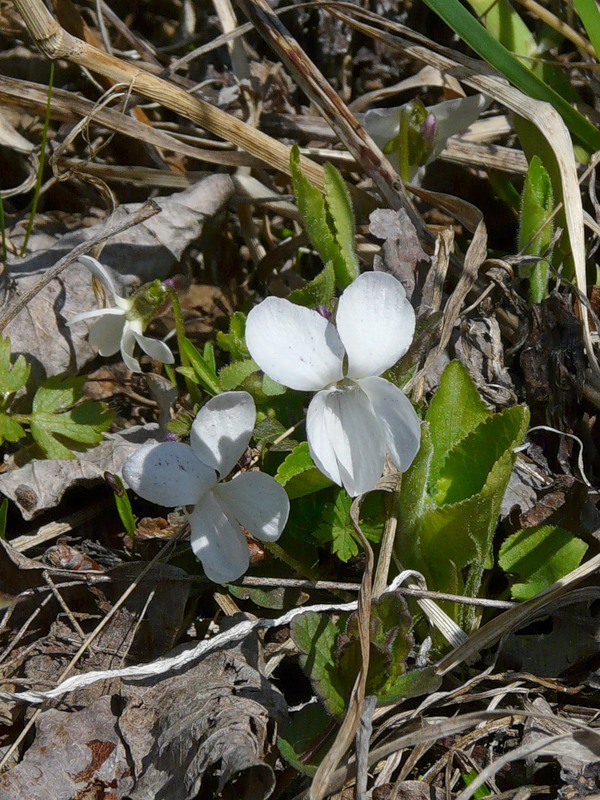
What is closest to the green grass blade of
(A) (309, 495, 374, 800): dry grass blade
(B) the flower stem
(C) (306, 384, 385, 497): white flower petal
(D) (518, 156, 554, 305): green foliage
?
(D) (518, 156, 554, 305): green foliage

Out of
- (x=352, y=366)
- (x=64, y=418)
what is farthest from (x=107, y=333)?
(x=352, y=366)

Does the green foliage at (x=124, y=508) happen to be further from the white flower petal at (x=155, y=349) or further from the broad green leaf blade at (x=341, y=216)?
the broad green leaf blade at (x=341, y=216)

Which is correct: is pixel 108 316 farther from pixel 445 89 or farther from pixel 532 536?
pixel 445 89

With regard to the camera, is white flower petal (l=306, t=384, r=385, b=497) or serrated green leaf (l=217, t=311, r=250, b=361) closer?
white flower petal (l=306, t=384, r=385, b=497)

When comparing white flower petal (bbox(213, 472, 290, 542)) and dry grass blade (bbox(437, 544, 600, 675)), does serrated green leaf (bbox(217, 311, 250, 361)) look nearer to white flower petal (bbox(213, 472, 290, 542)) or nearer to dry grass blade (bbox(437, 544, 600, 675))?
white flower petal (bbox(213, 472, 290, 542))

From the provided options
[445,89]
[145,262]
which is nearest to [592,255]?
[445,89]

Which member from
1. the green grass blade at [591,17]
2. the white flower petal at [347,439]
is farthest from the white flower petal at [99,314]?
the green grass blade at [591,17]
